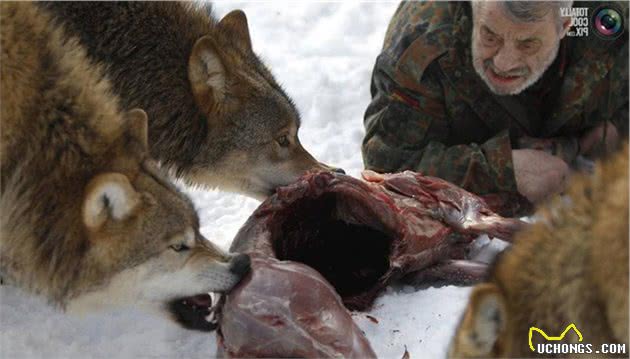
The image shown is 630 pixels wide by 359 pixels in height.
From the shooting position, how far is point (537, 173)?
514 cm

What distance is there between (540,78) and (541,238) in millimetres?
2887

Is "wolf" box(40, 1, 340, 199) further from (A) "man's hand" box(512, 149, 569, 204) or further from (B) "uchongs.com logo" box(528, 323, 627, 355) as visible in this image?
(B) "uchongs.com logo" box(528, 323, 627, 355)

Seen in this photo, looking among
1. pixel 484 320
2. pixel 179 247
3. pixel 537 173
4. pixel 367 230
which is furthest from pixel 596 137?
pixel 484 320

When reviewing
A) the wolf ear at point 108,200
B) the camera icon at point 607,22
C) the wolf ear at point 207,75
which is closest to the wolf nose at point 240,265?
the wolf ear at point 108,200

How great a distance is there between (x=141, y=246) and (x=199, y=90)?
1.22m

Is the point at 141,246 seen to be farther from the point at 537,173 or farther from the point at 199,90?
the point at 537,173

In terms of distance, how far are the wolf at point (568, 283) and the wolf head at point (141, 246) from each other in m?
1.19

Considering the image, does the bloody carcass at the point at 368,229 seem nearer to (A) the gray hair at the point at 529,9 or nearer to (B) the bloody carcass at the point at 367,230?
(B) the bloody carcass at the point at 367,230

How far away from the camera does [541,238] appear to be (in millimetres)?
2559

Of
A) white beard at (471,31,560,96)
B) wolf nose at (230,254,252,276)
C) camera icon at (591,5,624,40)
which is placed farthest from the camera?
camera icon at (591,5,624,40)

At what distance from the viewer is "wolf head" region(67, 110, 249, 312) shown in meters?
3.21

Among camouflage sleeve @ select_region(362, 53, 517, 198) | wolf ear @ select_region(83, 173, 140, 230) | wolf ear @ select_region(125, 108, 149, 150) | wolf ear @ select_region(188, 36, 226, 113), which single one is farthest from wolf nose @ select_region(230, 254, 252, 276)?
camouflage sleeve @ select_region(362, 53, 517, 198)

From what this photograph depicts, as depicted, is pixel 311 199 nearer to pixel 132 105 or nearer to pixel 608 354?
pixel 132 105

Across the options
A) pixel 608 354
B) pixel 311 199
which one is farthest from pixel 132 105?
pixel 608 354
